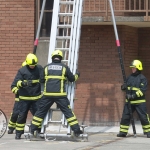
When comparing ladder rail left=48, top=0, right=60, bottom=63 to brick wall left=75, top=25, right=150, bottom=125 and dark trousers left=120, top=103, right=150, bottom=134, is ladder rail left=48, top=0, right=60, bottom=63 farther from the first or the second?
brick wall left=75, top=25, right=150, bottom=125

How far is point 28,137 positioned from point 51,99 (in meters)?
0.92

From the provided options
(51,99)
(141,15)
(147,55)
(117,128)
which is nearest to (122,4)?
(141,15)

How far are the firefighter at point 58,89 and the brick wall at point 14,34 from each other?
11.4ft

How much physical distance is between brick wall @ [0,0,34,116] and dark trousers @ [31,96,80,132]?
353cm

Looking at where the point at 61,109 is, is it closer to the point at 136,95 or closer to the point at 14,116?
the point at 14,116

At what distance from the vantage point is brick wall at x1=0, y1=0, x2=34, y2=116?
1520 centimetres

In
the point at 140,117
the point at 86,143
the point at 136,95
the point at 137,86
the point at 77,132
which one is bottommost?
the point at 86,143

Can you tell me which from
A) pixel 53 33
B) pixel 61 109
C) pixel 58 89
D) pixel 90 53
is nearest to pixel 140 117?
pixel 61 109

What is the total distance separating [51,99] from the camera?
38.8 feet

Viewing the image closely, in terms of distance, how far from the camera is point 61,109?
11820 mm

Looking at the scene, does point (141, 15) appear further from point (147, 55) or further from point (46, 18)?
point (46, 18)

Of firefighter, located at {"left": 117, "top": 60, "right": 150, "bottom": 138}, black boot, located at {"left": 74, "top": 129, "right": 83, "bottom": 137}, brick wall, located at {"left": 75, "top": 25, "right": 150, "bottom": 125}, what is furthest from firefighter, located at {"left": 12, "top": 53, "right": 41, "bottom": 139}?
brick wall, located at {"left": 75, "top": 25, "right": 150, "bottom": 125}

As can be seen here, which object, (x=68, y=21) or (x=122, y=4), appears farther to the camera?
(x=122, y=4)

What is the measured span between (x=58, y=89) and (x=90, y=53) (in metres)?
3.51
